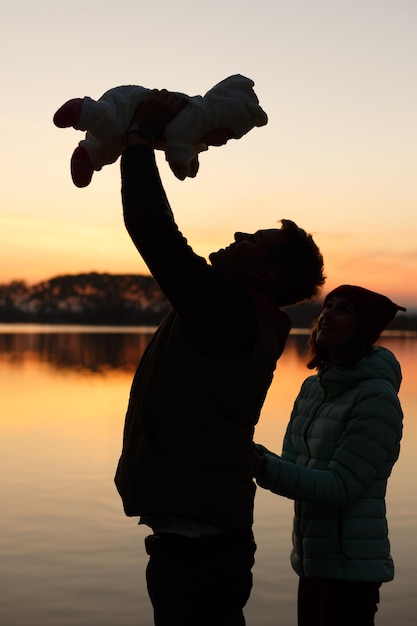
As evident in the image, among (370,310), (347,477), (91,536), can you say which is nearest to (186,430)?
(347,477)

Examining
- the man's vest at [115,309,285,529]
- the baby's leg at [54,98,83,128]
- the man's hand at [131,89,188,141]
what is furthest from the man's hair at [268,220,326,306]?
the baby's leg at [54,98,83,128]

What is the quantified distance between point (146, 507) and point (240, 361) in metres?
0.45

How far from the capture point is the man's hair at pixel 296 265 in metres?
2.60

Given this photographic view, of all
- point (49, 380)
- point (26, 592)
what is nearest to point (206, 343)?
point (26, 592)

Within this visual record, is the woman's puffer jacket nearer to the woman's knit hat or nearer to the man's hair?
the woman's knit hat

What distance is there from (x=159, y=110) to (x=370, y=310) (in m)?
1.29

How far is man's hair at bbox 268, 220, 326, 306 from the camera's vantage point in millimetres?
2600

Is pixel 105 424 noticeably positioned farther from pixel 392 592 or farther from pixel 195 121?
pixel 195 121

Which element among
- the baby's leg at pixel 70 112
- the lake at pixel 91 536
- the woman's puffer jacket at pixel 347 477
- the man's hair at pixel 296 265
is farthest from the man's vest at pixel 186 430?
the lake at pixel 91 536

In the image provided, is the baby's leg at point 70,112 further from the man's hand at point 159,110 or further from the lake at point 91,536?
the lake at point 91,536

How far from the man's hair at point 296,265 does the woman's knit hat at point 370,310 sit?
2.30 feet

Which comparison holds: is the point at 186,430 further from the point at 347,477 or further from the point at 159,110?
the point at 347,477

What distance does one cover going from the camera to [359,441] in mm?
3182

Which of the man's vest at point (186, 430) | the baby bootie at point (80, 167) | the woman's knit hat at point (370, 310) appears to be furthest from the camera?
the woman's knit hat at point (370, 310)
